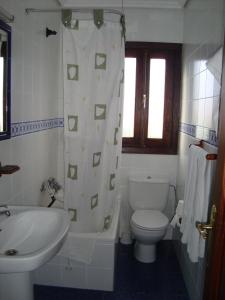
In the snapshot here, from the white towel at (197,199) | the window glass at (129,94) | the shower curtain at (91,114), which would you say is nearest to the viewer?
the white towel at (197,199)

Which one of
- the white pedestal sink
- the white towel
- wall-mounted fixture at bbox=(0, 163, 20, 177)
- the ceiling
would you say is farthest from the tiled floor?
the ceiling

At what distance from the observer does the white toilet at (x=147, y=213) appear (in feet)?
8.96

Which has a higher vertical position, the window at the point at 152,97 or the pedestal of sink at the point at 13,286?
the window at the point at 152,97

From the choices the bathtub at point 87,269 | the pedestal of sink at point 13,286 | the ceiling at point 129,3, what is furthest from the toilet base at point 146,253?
the ceiling at point 129,3

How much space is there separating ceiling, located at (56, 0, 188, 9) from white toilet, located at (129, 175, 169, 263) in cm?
177

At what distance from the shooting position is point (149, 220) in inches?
111

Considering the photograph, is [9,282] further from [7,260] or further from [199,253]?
[199,253]

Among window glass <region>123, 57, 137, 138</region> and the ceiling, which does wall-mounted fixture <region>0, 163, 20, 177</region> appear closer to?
window glass <region>123, 57, 137, 138</region>

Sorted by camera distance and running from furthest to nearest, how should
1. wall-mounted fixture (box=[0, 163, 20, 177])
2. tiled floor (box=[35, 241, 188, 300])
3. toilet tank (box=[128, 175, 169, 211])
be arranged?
toilet tank (box=[128, 175, 169, 211]) < tiled floor (box=[35, 241, 188, 300]) < wall-mounted fixture (box=[0, 163, 20, 177])

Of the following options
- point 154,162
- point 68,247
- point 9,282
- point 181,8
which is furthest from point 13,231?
point 181,8

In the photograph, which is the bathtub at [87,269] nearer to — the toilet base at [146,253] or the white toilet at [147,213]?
the white toilet at [147,213]

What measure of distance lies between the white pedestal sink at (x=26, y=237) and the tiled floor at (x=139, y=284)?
33.8 inches

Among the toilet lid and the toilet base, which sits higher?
the toilet lid

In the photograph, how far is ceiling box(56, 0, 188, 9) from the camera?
294cm
